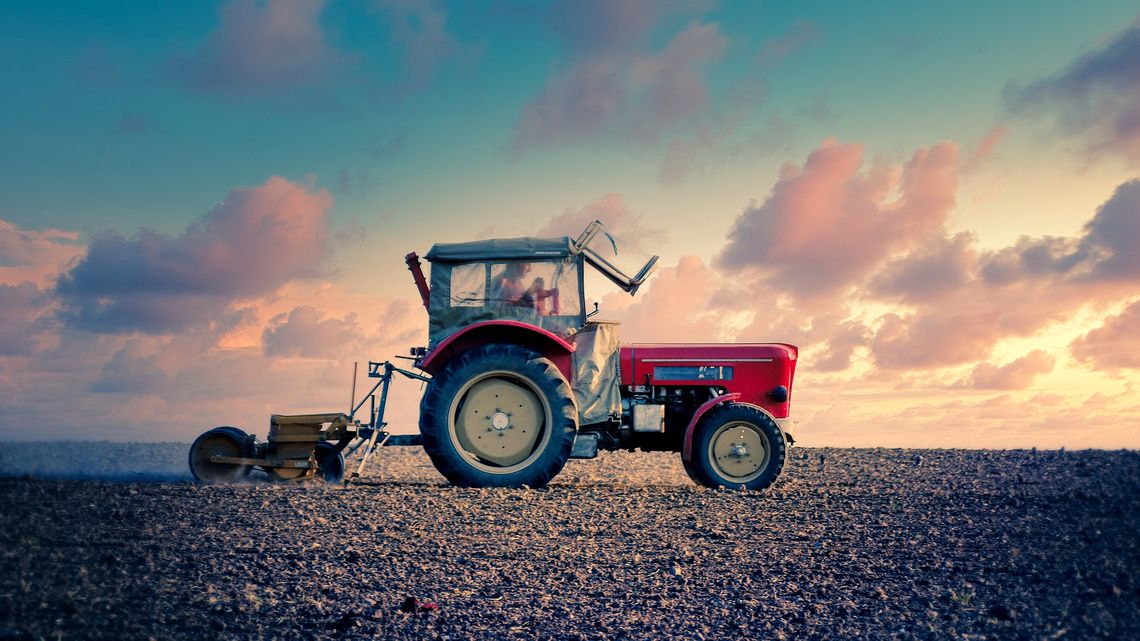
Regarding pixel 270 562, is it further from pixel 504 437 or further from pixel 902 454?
pixel 902 454

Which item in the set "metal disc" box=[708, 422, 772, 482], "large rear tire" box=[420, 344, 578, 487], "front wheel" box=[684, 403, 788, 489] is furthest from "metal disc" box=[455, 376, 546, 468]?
"metal disc" box=[708, 422, 772, 482]

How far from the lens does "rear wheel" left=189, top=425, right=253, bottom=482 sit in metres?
8.82

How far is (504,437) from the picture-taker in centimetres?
827

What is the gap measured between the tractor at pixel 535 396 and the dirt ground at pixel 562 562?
1.39ft

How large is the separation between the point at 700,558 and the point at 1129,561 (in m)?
2.83

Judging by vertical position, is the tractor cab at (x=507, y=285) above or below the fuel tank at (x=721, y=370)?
above

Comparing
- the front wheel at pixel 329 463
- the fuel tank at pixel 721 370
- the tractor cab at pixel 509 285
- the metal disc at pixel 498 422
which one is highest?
the tractor cab at pixel 509 285

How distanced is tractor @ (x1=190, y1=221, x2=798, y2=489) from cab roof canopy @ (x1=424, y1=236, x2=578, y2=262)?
0.5 inches

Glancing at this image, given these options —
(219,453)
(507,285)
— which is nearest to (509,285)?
(507,285)

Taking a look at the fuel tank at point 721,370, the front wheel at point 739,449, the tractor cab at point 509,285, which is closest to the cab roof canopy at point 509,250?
the tractor cab at point 509,285

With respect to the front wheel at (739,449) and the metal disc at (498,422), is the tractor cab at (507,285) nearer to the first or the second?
the metal disc at (498,422)

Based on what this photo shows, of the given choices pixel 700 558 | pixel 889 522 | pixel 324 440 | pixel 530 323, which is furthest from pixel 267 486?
pixel 889 522

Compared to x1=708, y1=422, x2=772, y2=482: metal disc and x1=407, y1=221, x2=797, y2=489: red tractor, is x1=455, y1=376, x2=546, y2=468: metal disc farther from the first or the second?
x1=708, y1=422, x2=772, y2=482: metal disc

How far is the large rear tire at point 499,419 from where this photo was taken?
8094 millimetres
